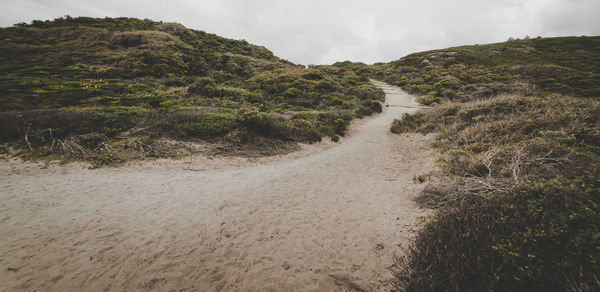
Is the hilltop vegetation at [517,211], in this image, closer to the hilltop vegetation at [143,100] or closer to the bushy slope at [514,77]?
the hilltop vegetation at [143,100]

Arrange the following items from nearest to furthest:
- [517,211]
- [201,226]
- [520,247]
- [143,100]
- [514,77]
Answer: [520,247], [517,211], [201,226], [143,100], [514,77]

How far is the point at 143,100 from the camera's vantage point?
42.1 feet

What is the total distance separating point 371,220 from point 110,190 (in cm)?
733

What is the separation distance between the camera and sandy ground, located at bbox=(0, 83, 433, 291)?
308cm

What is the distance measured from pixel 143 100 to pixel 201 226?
13170 millimetres

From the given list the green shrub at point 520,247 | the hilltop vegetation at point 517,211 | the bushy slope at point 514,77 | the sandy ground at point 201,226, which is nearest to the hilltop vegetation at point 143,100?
the sandy ground at point 201,226

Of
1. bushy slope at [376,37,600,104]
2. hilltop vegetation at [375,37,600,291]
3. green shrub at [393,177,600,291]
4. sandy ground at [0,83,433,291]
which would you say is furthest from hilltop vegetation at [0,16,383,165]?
bushy slope at [376,37,600,104]

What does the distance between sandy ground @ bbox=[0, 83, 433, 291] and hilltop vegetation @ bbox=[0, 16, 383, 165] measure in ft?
5.16

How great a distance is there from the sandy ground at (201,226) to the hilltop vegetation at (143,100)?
157cm

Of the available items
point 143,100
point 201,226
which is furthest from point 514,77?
point 143,100

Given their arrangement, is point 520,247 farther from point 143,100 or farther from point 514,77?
point 514,77

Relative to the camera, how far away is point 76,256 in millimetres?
3377

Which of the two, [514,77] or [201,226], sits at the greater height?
[514,77]

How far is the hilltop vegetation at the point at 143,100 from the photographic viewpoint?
25.7 ft
